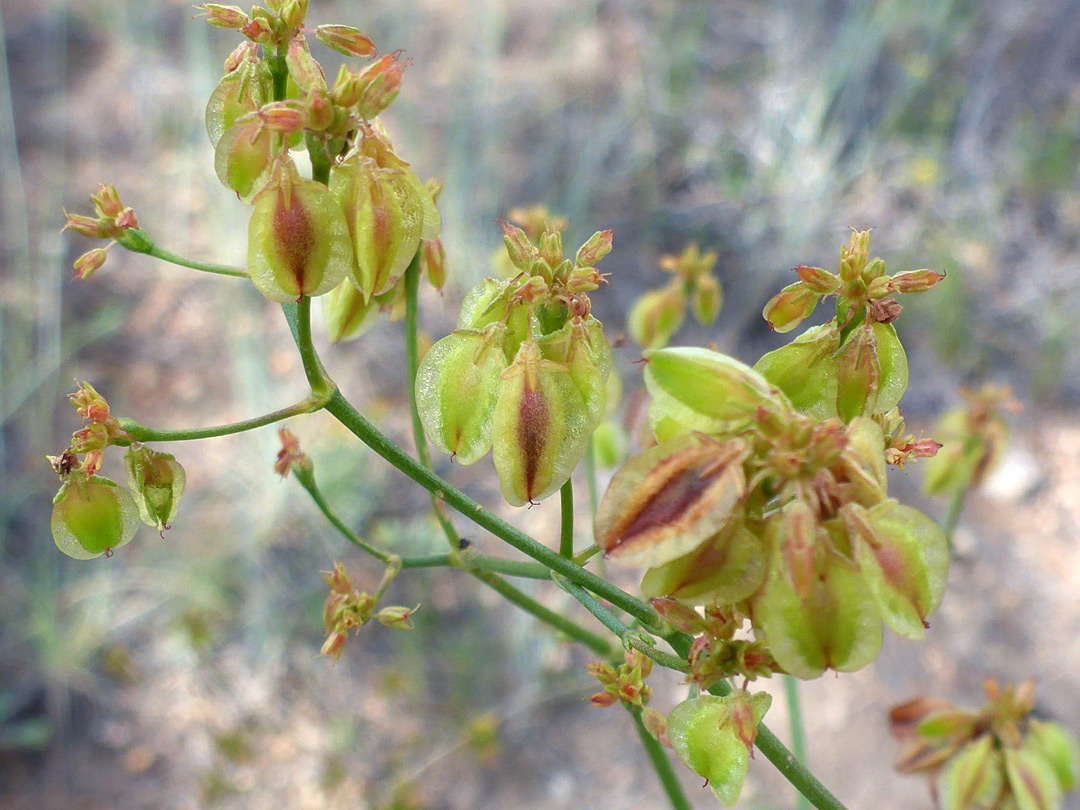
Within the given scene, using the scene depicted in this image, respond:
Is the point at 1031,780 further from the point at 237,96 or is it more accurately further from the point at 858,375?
the point at 237,96

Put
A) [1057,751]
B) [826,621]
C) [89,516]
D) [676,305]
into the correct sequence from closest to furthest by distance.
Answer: [826,621] → [89,516] → [1057,751] → [676,305]

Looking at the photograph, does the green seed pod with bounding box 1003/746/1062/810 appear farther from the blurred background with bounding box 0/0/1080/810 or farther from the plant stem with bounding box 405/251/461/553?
the blurred background with bounding box 0/0/1080/810

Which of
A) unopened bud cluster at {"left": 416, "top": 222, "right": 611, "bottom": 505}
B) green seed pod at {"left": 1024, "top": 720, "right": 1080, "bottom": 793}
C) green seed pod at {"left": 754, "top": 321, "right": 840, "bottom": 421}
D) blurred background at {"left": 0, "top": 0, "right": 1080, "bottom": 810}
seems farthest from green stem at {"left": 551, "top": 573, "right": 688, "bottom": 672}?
blurred background at {"left": 0, "top": 0, "right": 1080, "bottom": 810}

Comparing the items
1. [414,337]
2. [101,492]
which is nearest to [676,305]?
[414,337]

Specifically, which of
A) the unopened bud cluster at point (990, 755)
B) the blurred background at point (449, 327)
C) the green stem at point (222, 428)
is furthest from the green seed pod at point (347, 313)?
the blurred background at point (449, 327)

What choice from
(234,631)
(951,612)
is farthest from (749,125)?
(234,631)

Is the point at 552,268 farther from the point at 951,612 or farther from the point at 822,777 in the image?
the point at 951,612

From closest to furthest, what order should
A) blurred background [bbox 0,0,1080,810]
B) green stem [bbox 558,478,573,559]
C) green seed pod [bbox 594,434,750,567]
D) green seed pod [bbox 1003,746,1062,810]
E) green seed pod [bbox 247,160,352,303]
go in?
green seed pod [bbox 594,434,750,567], green seed pod [bbox 247,160,352,303], green stem [bbox 558,478,573,559], green seed pod [bbox 1003,746,1062,810], blurred background [bbox 0,0,1080,810]

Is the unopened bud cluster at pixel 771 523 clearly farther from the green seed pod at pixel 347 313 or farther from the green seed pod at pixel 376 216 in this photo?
the green seed pod at pixel 347 313
